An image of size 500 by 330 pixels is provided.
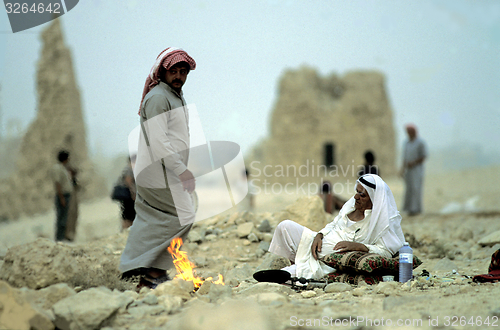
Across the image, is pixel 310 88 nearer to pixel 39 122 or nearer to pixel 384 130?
pixel 384 130

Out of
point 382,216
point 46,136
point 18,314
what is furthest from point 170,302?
point 46,136

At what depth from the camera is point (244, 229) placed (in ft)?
22.3

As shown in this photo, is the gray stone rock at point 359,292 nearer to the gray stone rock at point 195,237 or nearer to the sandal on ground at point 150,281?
the sandal on ground at point 150,281

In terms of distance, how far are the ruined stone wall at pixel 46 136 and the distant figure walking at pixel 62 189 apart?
10.3 meters

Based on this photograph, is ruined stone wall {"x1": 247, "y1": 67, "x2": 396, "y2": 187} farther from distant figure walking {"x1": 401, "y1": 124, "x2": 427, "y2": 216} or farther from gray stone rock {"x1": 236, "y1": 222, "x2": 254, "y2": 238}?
gray stone rock {"x1": 236, "y1": 222, "x2": 254, "y2": 238}

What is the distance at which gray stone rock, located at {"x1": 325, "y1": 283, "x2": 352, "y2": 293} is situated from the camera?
3.83 m

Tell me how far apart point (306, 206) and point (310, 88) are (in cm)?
2338

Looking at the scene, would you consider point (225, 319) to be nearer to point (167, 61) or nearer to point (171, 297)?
point (171, 297)

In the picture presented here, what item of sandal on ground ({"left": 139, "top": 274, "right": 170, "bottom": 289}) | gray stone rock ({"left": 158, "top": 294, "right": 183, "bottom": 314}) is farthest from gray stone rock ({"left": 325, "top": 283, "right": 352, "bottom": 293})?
sandal on ground ({"left": 139, "top": 274, "right": 170, "bottom": 289})

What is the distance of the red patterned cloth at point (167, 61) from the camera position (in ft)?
12.7

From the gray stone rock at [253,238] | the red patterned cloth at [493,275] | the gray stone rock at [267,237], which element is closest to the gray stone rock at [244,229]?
the gray stone rock at [253,238]

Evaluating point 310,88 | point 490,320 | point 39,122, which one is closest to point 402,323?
point 490,320

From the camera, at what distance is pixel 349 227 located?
4.44 metres

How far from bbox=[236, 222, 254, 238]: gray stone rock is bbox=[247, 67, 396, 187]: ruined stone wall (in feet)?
68.7
